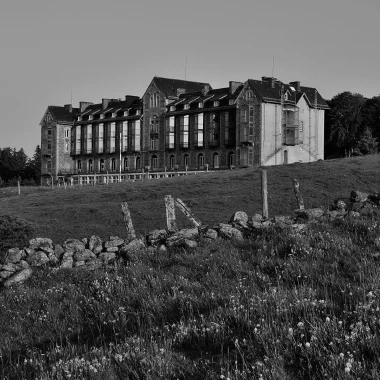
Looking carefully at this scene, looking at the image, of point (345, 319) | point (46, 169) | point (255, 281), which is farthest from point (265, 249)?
point (46, 169)

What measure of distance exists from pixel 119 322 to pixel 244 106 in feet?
284

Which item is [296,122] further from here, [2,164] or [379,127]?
[2,164]

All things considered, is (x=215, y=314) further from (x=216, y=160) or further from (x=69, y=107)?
(x=69, y=107)

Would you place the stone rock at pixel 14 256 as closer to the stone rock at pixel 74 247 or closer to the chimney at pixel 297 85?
the stone rock at pixel 74 247

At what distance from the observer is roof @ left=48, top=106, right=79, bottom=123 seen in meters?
128

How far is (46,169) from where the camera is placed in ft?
422

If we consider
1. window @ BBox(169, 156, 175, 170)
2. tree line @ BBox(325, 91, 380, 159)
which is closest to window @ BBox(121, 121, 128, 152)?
window @ BBox(169, 156, 175, 170)

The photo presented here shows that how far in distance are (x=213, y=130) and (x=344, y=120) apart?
27960mm

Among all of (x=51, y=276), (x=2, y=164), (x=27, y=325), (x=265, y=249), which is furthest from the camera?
(x=2, y=164)

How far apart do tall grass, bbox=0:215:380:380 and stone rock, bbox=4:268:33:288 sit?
17.6 inches

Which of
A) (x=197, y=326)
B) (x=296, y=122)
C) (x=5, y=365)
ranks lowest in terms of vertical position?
(x=5, y=365)

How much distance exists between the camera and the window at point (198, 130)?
102 m

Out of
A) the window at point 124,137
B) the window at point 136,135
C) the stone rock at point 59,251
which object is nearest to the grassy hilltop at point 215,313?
the stone rock at point 59,251

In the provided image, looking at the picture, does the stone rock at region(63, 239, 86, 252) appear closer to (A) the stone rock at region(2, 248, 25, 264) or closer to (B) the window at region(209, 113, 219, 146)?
(A) the stone rock at region(2, 248, 25, 264)
